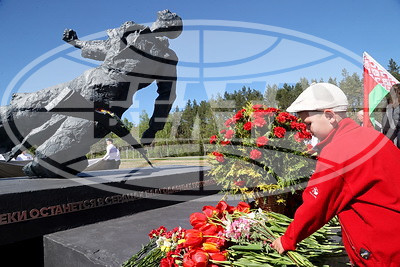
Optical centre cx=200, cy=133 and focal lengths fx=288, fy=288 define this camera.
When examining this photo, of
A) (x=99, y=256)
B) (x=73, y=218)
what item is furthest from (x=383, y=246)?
(x=73, y=218)

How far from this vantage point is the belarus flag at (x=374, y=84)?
5961 millimetres

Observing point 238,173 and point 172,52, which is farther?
point 172,52

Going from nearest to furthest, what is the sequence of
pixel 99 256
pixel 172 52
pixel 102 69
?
pixel 99 256 < pixel 102 69 < pixel 172 52

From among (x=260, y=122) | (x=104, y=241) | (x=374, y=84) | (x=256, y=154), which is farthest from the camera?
(x=374, y=84)

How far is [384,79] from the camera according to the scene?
Answer: 19.8ft

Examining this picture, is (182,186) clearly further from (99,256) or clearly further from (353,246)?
(353,246)

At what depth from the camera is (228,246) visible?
5.65 ft

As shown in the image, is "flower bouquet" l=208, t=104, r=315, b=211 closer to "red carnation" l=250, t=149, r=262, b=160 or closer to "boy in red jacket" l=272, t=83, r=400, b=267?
"red carnation" l=250, t=149, r=262, b=160

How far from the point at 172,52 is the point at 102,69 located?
149 cm

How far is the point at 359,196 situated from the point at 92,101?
465 centimetres

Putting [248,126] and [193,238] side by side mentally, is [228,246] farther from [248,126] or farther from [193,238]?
[248,126]

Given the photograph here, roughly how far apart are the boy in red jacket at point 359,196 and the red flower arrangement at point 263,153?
0.89 m

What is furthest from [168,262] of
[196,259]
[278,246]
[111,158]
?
[111,158]

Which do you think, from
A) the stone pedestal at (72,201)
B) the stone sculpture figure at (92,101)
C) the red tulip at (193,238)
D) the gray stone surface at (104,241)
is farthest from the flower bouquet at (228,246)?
the stone sculpture figure at (92,101)
